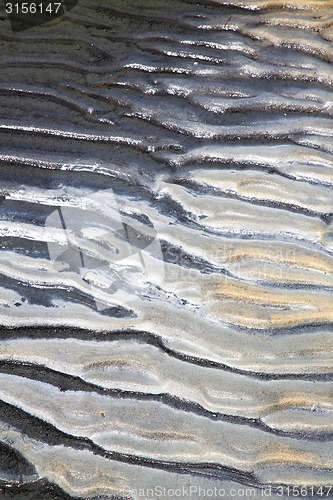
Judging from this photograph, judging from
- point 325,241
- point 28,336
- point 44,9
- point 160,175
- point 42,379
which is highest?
point 44,9

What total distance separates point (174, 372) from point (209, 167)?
4.70 feet

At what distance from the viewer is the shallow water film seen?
2527 millimetres

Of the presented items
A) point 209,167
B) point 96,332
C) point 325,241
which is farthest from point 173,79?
point 96,332

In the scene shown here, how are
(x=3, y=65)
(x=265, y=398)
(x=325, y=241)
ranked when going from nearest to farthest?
(x=265, y=398)
(x=325, y=241)
(x=3, y=65)

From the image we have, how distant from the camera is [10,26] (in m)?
3.48

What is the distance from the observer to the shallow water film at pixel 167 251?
8.29 feet

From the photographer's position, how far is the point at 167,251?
2.84 metres

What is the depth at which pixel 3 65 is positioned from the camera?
334cm

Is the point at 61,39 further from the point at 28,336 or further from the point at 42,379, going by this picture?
the point at 42,379

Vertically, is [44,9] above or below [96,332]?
above

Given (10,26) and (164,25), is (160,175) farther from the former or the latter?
(10,26)

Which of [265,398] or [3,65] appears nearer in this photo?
[265,398]

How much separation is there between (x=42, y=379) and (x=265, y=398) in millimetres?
1364

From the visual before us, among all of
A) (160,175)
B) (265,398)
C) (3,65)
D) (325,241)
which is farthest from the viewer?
(3,65)
